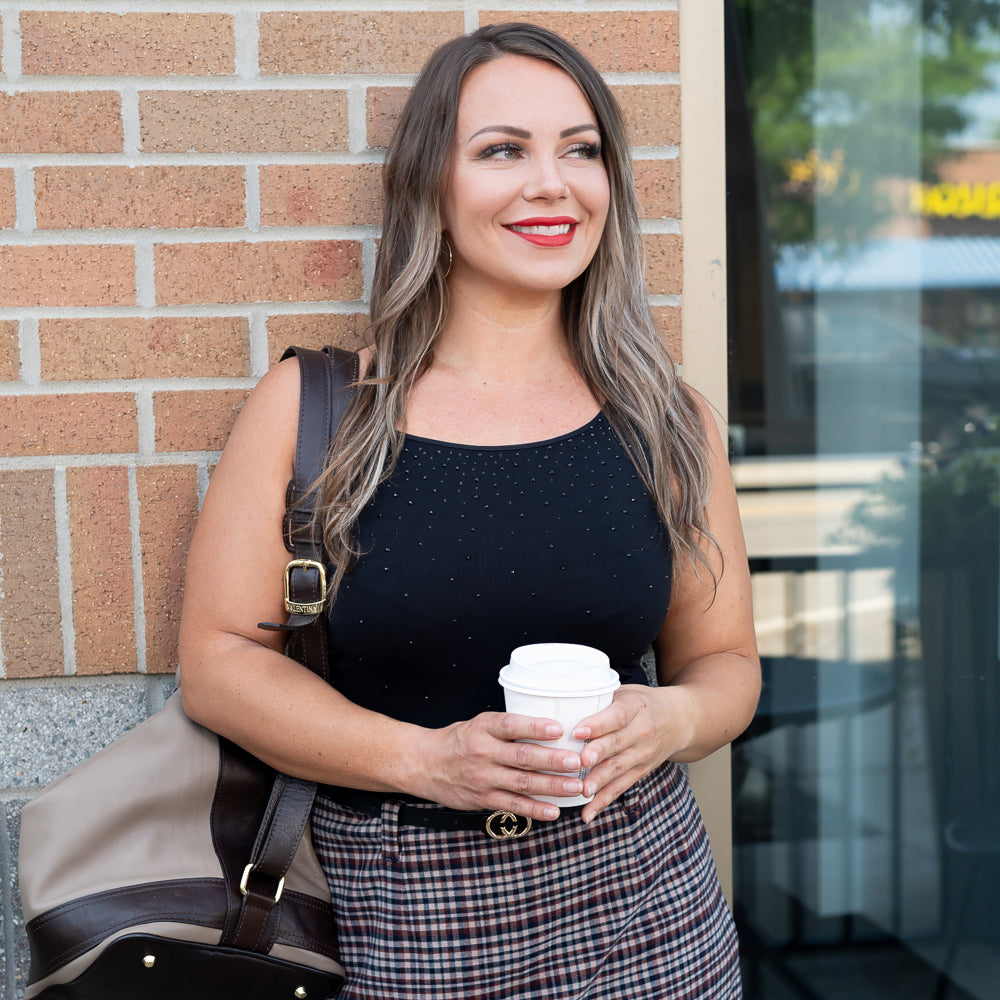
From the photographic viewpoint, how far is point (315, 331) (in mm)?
1904

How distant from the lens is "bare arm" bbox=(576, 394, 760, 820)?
151cm

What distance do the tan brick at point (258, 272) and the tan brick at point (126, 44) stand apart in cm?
31

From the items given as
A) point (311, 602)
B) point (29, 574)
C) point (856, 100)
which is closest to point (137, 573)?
point (29, 574)

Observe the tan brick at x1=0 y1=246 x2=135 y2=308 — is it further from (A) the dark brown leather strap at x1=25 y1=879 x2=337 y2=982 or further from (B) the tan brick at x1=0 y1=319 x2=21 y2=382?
(A) the dark brown leather strap at x1=25 y1=879 x2=337 y2=982

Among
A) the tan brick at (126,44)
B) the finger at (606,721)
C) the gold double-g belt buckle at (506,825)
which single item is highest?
the tan brick at (126,44)

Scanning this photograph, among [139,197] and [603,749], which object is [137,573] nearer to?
[139,197]

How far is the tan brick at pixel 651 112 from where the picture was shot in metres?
1.94

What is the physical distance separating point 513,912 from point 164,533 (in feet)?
2.93

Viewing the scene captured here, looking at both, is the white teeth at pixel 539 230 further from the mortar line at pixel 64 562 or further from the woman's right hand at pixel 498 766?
the mortar line at pixel 64 562

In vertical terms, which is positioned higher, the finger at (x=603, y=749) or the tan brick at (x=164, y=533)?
the tan brick at (x=164, y=533)

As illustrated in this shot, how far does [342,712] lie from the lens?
1510 mm

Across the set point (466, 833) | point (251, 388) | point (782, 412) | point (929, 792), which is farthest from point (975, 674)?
point (251, 388)

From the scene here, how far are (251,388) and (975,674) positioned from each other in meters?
1.98

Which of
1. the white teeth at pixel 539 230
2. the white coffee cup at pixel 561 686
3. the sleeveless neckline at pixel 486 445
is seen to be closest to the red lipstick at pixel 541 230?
the white teeth at pixel 539 230
